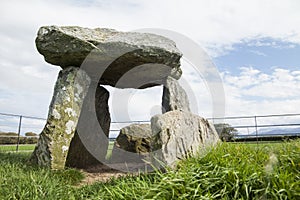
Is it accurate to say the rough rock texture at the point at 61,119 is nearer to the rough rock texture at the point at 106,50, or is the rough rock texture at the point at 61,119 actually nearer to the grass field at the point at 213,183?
the rough rock texture at the point at 106,50

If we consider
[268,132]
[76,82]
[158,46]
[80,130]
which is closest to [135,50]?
[158,46]

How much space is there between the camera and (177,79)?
7.54 metres

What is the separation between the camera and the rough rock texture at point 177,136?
414 centimetres

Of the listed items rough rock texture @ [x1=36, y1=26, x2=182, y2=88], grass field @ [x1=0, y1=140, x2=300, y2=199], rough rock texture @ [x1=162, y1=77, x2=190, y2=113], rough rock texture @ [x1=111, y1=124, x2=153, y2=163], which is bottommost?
grass field @ [x1=0, y1=140, x2=300, y2=199]

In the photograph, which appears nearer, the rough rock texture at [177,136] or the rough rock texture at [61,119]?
the rough rock texture at [177,136]

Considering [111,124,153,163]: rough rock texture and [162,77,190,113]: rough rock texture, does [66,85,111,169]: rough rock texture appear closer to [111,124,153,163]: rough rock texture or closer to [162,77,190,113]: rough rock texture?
[111,124,153,163]: rough rock texture

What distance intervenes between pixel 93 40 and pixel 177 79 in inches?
99.8

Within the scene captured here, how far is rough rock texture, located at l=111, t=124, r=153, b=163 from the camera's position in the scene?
26.4 ft

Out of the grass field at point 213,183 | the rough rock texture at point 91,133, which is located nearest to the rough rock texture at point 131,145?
the rough rock texture at point 91,133

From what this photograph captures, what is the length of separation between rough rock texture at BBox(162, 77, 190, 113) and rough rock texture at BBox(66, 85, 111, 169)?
1.70 meters

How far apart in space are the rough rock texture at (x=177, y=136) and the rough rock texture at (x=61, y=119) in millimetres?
2342

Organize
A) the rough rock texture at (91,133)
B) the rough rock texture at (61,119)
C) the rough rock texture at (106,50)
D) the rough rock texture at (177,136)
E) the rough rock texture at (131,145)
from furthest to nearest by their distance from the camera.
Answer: the rough rock texture at (131,145) → the rough rock texture at (91,133) → the rough rock texture at (106,50) → the rough rock texture at (61,119) → the rough rock texture at (177,136)

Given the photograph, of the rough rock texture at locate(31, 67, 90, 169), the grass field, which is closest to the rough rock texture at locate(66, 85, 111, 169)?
the rough rock texture at locate(31, 67, 90, 169)

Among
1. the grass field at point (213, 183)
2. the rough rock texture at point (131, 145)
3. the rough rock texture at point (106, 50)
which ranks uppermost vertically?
the rough rock texture at point (106, 50)
